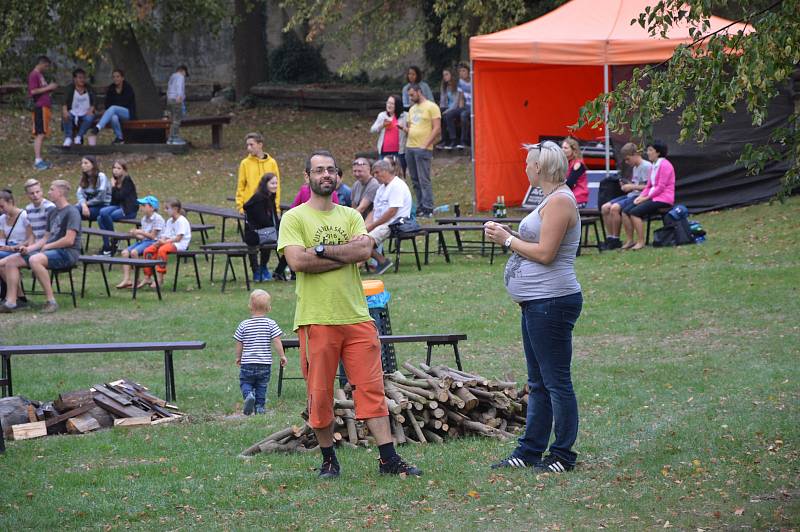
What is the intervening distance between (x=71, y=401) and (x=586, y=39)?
11.2 metres

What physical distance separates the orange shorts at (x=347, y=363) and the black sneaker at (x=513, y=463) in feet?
2.55

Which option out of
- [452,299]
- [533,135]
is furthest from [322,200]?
[533,135]

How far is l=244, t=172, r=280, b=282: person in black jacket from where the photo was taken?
49.6 ft

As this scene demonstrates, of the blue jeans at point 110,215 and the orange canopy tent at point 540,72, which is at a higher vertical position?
the orange canopy tent at point 540,72

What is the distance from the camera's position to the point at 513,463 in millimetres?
6480

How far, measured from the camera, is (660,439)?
7199mm

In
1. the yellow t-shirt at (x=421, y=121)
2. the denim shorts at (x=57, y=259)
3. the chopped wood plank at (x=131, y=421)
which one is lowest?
the chopped wood plank at (x=131, y=421)

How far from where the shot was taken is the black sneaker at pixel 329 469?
6457mm

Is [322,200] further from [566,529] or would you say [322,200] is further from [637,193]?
[637,193]

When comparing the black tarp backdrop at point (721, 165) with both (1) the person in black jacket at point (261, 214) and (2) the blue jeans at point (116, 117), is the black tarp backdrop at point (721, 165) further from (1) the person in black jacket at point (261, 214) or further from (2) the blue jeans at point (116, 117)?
(2) the blue jeans at point (116, 117)

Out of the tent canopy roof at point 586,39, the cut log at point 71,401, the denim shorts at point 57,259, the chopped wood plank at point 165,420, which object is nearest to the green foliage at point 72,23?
the tent canopy roof at point 586,39

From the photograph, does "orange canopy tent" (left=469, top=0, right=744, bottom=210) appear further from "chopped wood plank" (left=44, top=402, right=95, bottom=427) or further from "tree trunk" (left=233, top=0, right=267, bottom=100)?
"tree trunk" (left=233, top=0, right=267, bottom=100)

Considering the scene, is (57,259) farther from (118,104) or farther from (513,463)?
(118,104)

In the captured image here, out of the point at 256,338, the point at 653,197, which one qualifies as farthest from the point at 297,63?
the point at 256,338
